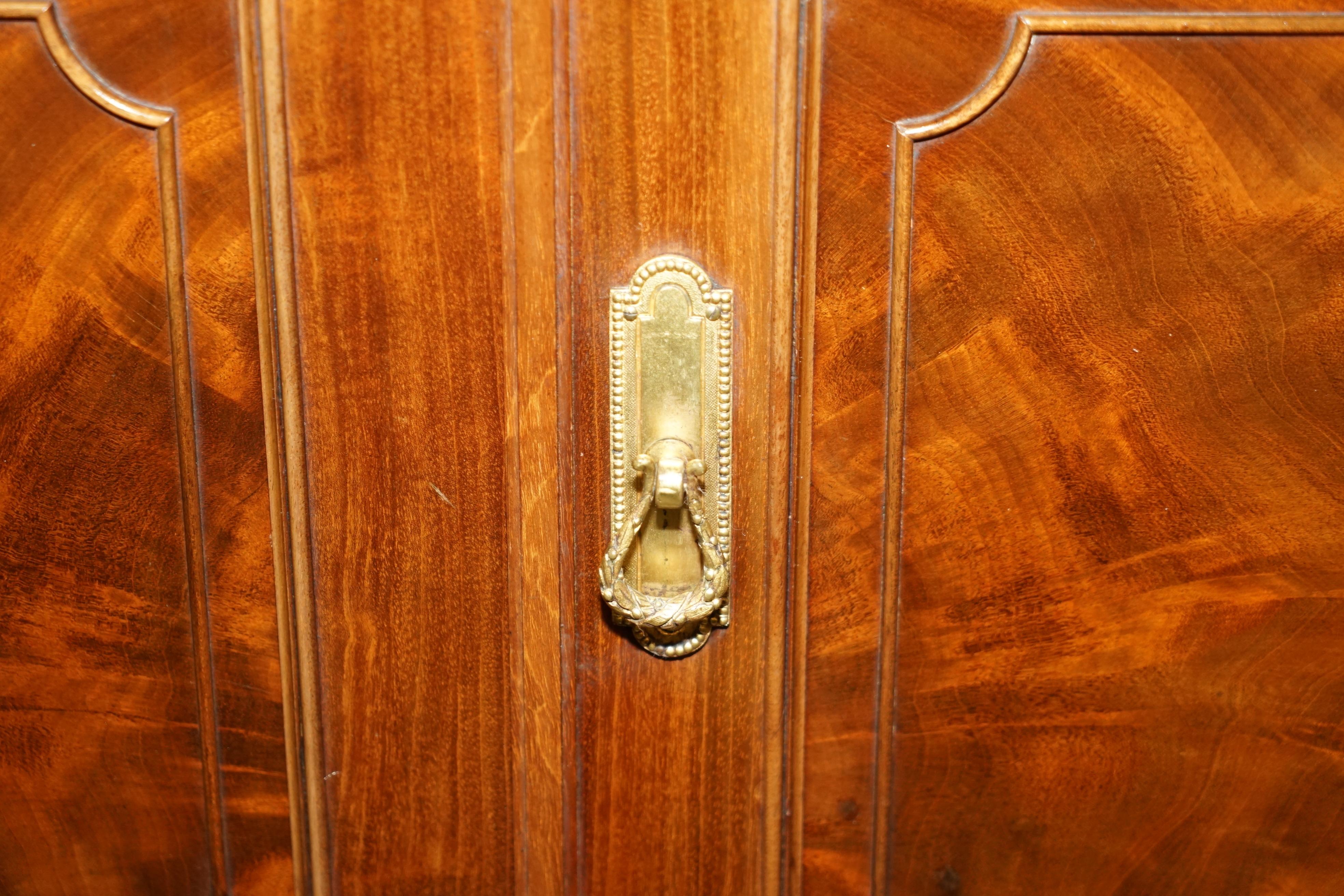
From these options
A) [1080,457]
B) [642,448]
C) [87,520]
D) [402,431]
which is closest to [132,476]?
[87,520]

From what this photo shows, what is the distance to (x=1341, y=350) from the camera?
0.55 m

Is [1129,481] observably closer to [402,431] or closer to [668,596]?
[668,596]

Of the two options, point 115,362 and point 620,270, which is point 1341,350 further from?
point 115,362

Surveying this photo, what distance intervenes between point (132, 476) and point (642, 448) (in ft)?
0.83

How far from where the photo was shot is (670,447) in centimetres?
56

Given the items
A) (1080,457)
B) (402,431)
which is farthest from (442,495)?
(1080,457)

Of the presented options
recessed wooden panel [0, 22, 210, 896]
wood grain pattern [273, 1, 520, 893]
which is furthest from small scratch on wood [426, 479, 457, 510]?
recessed wooden panel [0, 22, 210, 896]

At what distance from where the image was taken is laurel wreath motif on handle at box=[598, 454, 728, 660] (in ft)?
1.84

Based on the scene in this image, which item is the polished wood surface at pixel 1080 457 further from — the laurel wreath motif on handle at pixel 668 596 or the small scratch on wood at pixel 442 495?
the small scratch on wood at pixel 442 495

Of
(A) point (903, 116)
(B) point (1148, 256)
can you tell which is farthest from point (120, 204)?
(B) point (1148, 256)

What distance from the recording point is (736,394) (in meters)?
0.56

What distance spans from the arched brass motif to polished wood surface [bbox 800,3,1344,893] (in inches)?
2.1

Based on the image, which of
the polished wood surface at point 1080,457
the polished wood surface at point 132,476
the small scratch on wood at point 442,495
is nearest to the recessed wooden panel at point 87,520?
the polished wood surface at point 132,476

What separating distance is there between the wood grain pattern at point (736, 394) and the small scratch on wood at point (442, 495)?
0.06 m
